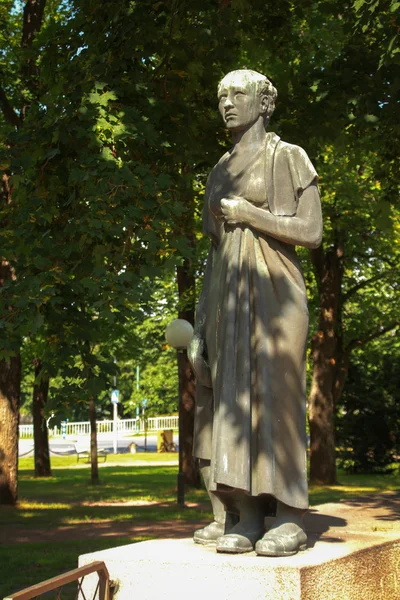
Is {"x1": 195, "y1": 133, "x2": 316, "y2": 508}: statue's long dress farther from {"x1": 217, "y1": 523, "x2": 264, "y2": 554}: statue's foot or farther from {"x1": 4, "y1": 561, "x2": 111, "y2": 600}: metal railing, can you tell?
{"x1": 4, "y1": 561, "x2": 111, "y2": 600}: metal railing

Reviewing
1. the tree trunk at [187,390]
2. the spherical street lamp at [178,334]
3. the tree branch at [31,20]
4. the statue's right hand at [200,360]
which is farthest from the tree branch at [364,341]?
the statue's right hand at [200,360]

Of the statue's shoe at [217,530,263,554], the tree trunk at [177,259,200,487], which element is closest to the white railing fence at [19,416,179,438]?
the tree trunk at [177,259,200,487]

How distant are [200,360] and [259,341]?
418 millimetres

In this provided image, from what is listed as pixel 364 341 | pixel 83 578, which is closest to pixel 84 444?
pixel 364 341

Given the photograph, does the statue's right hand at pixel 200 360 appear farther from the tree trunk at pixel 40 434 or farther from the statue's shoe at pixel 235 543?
the tree trunk at pixel 40 434

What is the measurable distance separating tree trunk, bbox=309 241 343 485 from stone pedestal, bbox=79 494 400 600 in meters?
17.6

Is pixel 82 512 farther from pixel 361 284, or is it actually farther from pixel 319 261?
pixel 361 284

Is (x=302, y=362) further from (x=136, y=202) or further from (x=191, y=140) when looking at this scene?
(x=191, y=140)

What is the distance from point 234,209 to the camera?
5285 millimetres

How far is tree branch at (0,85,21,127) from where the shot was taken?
18.2m

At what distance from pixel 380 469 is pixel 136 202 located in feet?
68.4

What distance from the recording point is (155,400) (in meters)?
44.2

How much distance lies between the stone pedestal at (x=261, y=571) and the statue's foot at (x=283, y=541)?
0.05 metres

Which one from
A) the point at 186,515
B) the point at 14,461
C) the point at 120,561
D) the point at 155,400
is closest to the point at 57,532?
the point at 186,515
